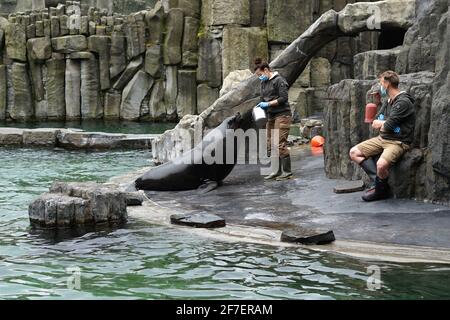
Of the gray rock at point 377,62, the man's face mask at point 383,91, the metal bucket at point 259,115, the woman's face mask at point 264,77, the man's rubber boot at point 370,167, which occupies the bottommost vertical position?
the man's rubber boot at point 370,167

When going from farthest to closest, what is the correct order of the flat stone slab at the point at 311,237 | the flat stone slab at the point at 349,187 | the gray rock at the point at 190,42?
1. the gray rock at the point at 190,42
2. the flat stone slab at the point at 349,187
3. the flat stone slab at the point at 311,237

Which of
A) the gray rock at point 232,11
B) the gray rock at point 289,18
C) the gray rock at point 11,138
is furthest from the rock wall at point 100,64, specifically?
the gray rock at point 11,138

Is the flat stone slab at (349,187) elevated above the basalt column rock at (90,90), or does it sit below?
below

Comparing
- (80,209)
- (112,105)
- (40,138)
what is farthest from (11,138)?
(80,209)

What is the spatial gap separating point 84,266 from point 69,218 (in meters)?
1.68

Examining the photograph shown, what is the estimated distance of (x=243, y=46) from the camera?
70.7ft

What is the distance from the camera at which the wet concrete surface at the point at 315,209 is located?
23.6ft

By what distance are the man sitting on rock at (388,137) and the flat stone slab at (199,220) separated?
66.8 inches

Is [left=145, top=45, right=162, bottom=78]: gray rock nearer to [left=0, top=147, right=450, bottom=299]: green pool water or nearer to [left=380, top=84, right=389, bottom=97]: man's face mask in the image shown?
[left=380, top=84, right=389, bottom=97]: man's face mask

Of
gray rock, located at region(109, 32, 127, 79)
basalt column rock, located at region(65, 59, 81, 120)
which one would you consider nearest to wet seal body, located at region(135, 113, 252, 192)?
gray rock, located at region(109, 32, 127, 79)

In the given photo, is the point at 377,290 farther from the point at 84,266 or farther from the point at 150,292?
the point at 84,266

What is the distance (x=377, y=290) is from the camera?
5.65m

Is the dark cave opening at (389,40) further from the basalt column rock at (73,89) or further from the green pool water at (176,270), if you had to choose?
the green pool water at (176,270)

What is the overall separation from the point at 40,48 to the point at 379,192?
17312mm
